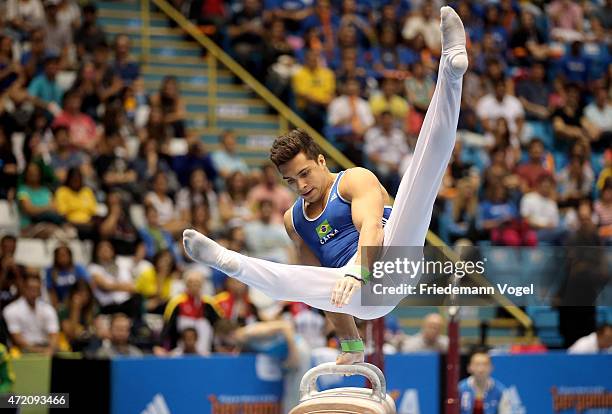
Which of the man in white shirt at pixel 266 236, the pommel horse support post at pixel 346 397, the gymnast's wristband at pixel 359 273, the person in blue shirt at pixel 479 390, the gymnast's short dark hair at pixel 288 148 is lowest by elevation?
the pommel horse support post at pixel 346 397

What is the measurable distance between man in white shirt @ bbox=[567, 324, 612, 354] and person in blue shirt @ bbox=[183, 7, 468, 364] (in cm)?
425

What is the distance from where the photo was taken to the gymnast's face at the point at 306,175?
5.62 metres

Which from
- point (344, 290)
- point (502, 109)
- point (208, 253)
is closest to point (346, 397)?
point (344, 290)

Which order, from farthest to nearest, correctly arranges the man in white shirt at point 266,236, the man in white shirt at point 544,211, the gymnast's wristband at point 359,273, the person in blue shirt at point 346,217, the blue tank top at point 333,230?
the man in white shirt at point 544,211, the man in white shirt at point 266,236, the blue tank top at point 333,230, the person in blue shirt at point 346,217, the gymnast's wristband at point 359,273

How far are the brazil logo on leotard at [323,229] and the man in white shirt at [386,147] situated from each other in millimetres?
6289

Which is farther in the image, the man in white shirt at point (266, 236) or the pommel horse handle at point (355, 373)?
the man in white shirt at point (266, 236)

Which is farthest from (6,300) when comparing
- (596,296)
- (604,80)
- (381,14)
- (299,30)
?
(604,80)

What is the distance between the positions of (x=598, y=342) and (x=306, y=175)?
4912 millimetres

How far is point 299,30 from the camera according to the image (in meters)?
14.1

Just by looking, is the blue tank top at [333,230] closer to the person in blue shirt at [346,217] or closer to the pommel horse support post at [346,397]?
the person in blue shirt at [346,217]

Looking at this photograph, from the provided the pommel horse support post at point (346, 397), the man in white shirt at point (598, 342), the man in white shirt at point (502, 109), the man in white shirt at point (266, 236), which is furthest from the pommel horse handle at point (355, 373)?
the man in white shirt at point (502, 109)

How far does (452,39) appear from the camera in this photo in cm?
517

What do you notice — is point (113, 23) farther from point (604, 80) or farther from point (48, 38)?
point (604, 80)

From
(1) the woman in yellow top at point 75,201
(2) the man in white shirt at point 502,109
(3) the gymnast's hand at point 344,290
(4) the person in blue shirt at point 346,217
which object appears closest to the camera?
(3) the gymnast's hand at point 344,290
